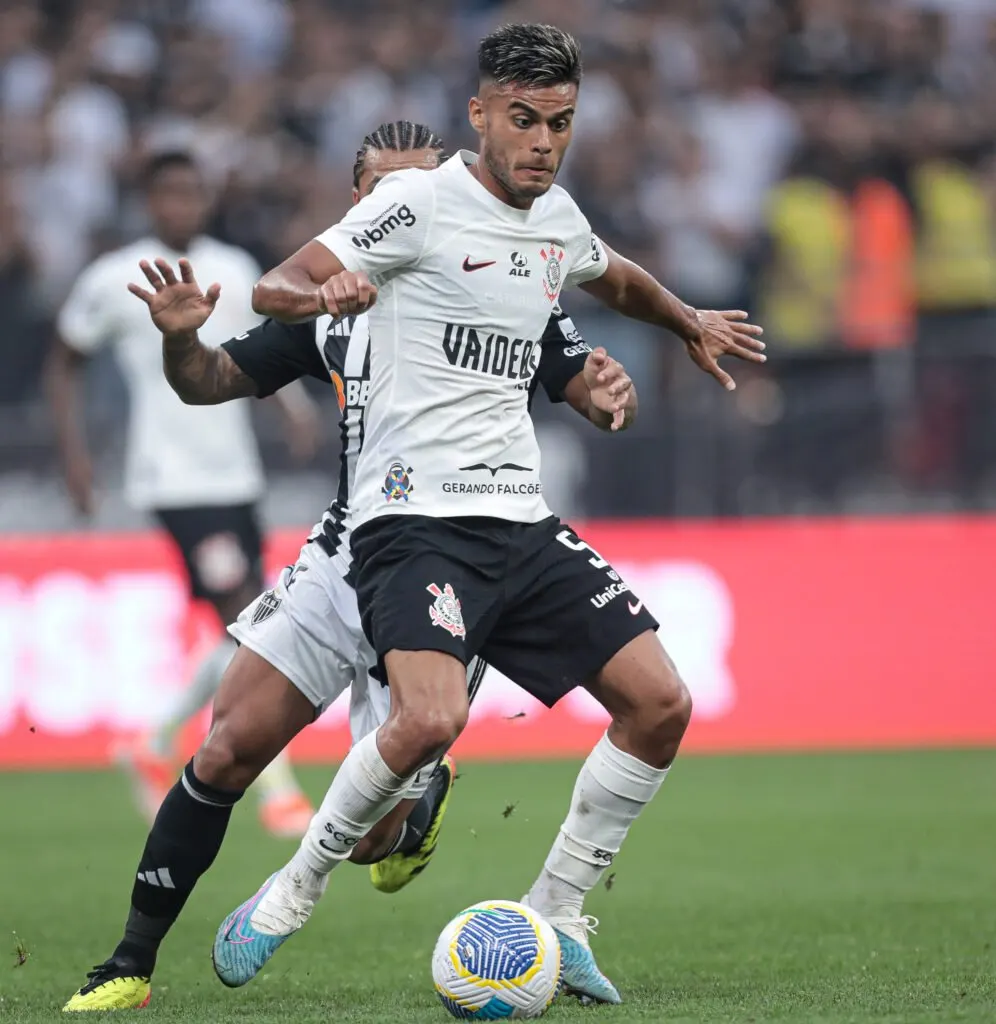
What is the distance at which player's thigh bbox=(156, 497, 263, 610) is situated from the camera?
9.08m

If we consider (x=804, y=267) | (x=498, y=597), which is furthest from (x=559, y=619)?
(x=804, y=267)

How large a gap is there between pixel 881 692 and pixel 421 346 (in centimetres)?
749

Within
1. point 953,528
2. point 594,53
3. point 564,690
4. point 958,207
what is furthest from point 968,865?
point 594,53

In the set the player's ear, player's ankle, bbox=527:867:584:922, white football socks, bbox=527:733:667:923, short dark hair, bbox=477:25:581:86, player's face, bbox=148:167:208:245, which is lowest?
player's ankle, bbox=527:867:584:922

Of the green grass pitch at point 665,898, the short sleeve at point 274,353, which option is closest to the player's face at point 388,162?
the short sleeve at point 274,353

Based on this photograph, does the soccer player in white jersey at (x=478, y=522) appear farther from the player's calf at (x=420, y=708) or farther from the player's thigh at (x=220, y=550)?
the player's thigh at (x=220, y=550)

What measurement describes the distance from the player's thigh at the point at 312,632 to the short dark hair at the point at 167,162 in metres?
4.08

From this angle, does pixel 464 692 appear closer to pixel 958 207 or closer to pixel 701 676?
pixel 701 676

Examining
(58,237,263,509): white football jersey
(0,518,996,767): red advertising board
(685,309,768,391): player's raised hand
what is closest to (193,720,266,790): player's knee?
(685,309,768,391): player's raised hand

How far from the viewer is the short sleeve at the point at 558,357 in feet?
18.9

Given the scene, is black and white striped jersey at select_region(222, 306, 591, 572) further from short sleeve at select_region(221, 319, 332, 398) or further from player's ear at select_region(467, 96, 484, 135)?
player's ear at select_region(467, 96, 484, 135)

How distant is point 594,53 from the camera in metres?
15.5

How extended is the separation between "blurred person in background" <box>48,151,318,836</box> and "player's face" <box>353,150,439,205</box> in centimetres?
333

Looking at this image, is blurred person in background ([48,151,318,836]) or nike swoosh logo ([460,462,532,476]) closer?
nike swoosh logo ([460,462,532,476])
